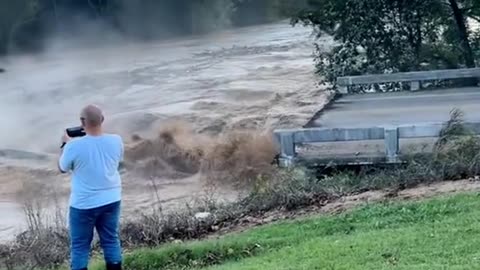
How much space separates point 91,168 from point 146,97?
80.1ft

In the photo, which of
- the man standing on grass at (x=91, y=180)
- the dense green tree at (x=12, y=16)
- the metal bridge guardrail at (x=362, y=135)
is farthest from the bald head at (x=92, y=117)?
the dense green tree at (x=12, y=16)

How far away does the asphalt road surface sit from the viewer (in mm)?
14141

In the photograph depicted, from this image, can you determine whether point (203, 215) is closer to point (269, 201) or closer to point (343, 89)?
point (269, 201)

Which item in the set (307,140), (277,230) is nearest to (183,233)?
(277,230)

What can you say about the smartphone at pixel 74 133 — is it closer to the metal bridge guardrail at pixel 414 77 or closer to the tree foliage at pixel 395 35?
the metal bridge guardrail at pixel 414 77

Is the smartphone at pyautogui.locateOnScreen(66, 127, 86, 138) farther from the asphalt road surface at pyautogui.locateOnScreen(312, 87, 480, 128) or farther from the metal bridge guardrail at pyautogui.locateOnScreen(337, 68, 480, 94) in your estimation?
the metal bridge guardrail at pyautogui.locateOnScreen(337, 68, 480, 94)

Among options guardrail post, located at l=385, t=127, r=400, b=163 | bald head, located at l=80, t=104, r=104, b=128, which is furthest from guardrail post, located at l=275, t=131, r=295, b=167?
bald head, located at l=80, t=104, r=104, b=128

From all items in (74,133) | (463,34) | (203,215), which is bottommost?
(203,215)

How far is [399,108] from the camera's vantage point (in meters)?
15.6

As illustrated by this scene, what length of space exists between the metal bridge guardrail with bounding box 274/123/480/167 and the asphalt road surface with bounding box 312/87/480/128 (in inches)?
60.7

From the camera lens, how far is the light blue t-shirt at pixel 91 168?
23.6ft

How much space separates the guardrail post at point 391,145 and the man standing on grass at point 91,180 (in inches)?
207

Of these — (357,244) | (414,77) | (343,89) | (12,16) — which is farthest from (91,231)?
(12,16)

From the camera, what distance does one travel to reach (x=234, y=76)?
1393 inches
